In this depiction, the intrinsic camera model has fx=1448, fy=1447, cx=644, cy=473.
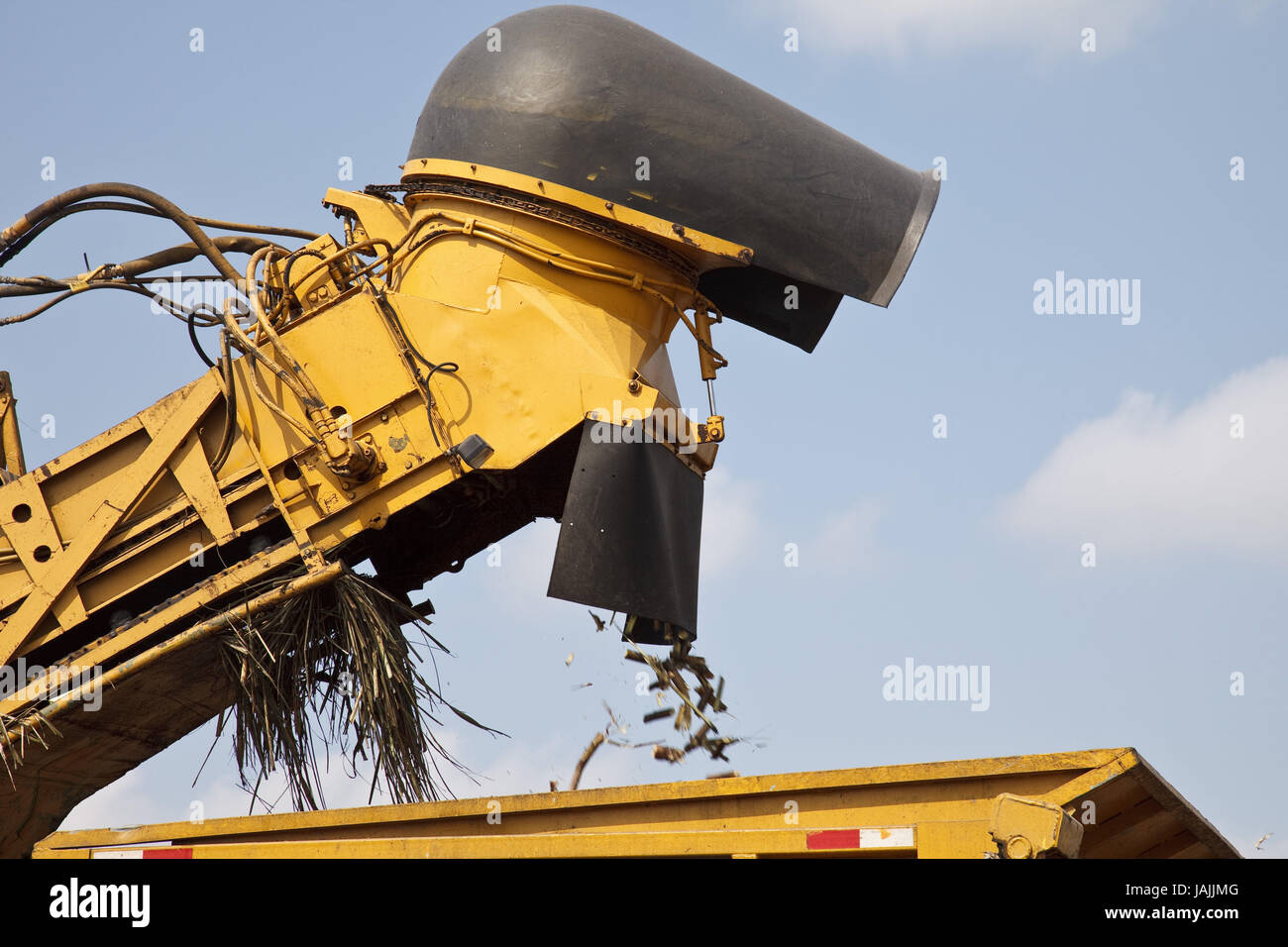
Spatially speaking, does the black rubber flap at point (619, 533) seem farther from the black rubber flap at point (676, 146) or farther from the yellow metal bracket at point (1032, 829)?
the yellow metal bracket at point (1032, 829)

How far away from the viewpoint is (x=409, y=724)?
670cm

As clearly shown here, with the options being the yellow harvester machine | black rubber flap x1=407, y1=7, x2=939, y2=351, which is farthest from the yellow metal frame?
black rubber flap x1=407, y1=7, x2=939, y2=351

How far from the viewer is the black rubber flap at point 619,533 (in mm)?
6375

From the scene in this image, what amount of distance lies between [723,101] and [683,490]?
73.1 inches

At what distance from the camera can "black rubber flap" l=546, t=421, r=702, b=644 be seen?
6.38 meters

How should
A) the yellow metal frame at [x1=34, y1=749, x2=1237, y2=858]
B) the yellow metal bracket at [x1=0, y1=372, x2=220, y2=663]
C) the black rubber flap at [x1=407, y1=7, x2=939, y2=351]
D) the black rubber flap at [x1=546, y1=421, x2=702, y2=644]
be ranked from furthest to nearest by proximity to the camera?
the black rubber flap at [x1=407, y1=7, x2=939, y2=351]
the yellow metal bracket at [x1=0, y1=372, x2=220, y2=663]
the black rubber flap at [x1=546, y1=421, x2=702, y2=644]
the yellow metal frame at [x1=34, y1=749, x2=1237, y2=858]

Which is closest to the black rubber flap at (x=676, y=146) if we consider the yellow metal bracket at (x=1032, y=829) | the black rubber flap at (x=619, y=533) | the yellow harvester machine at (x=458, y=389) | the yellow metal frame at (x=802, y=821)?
the yellow harvester machine at (x=458, y=389)

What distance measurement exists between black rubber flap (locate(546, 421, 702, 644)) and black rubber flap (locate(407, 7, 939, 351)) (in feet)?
3.77

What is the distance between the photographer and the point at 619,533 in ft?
21.1

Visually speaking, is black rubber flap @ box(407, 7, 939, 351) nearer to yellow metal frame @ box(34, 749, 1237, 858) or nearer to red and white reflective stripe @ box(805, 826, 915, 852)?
yellow metal frame @ box(34, 749, 1237, 858)

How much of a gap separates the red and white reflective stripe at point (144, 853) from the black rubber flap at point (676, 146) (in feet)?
10.9
